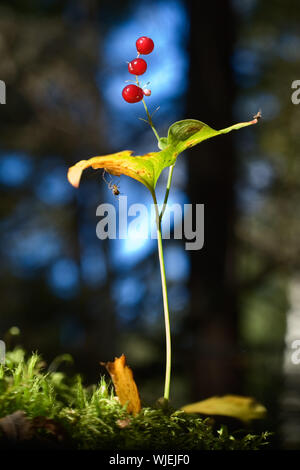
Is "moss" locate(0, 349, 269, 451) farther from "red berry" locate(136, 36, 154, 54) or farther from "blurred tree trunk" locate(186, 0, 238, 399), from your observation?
"blurred tree trunk" locate(186, 0, 238, 399)

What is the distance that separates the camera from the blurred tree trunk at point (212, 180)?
69.2 inches

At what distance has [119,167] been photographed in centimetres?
41

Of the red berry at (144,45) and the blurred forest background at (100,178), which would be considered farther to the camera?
the blurred forest background at (100,178)

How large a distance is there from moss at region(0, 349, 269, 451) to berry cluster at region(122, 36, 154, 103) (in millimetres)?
325

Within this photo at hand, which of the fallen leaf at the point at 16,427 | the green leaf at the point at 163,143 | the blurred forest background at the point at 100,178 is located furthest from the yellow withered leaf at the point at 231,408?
the blurred forest background at the point at 100,178

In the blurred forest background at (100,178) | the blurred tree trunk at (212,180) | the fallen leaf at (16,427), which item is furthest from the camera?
the blurred forest background at (100,178)

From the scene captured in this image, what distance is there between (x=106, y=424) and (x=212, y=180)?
1.49 meters

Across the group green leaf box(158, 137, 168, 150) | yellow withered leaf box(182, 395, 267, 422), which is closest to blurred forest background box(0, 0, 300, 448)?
yellow withered leaf box(182, 395, 267, 422)

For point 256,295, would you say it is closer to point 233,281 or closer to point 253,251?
point 253,251

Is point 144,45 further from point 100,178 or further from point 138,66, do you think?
point 100,178

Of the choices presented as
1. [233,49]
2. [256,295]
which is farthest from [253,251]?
[233,49]

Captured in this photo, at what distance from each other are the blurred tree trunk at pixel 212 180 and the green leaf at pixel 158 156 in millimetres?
1379

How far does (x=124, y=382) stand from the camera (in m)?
0.41

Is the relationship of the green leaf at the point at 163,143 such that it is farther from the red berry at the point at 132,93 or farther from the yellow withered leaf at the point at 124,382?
the yellow withered leaf at the point at 124,382
